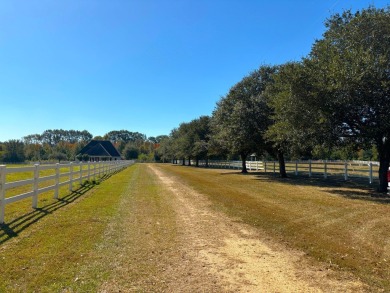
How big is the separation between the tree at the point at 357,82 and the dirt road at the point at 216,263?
884 cm

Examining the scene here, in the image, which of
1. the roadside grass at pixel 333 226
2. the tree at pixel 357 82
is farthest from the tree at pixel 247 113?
the roadside grass at pixel 333 226

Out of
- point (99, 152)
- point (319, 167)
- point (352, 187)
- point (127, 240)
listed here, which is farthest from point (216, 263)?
point (99, 152)

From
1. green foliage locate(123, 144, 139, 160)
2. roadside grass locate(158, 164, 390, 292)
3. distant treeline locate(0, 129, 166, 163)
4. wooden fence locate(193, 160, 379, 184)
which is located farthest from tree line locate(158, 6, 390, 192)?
green foliage locate(123, 144, 139, 160)

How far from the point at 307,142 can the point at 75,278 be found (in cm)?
1419

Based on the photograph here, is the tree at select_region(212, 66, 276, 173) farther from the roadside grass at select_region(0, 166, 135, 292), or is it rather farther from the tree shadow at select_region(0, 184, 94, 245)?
the roadside grass at select_region(0, 166, 135, 292)

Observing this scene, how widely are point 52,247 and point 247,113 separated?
73.2ft

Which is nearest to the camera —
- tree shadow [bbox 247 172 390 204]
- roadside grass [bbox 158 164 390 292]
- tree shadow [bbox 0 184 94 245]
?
roadside grass [bbox 158 164 390 292]

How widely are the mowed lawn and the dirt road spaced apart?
0.13m

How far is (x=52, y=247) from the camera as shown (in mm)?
5906

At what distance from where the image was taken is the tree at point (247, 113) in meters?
26.4

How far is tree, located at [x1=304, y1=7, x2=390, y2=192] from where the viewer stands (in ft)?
44.1

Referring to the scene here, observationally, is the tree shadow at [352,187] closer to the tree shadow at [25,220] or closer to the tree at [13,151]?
the tree shadow at [25,220]

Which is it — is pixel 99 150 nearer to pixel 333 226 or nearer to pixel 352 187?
pixel 352 187

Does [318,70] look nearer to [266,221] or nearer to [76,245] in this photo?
[266,221]
